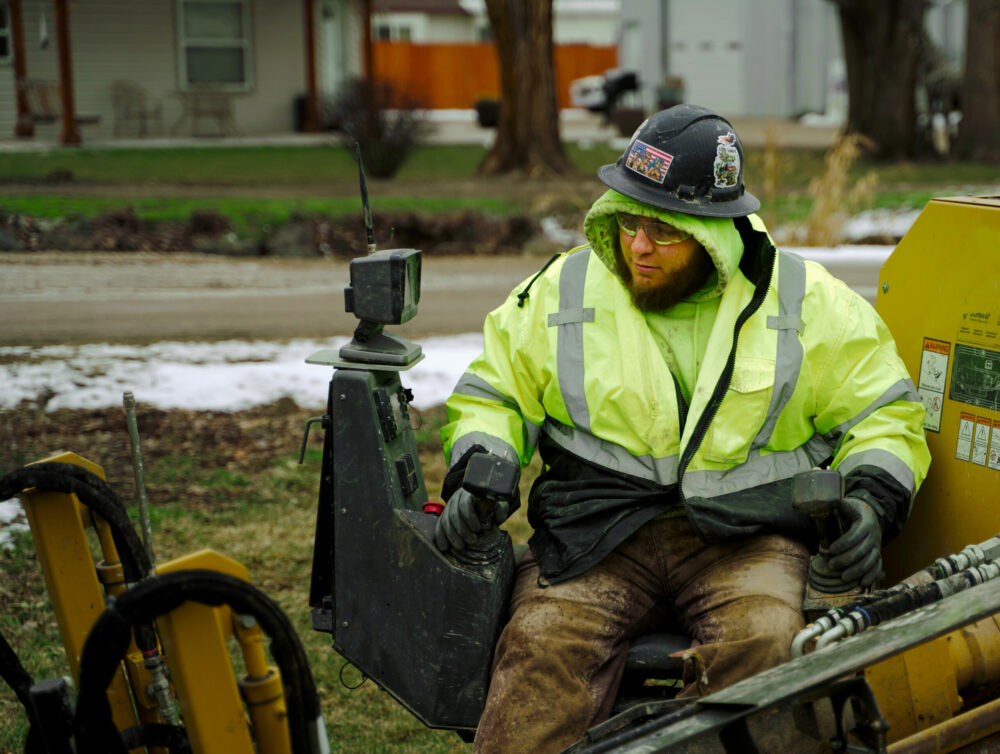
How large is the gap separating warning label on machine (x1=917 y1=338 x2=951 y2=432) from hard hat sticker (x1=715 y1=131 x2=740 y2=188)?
0.69m

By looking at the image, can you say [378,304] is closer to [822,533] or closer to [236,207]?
[822,533]

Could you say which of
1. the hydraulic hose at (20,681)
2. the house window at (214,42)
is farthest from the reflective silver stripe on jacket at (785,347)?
the house window at (214,42)

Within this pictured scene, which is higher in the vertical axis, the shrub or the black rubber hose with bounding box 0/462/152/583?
the shrub

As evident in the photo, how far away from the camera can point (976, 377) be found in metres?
2.92

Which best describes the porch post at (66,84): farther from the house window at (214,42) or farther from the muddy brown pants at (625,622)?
the muddy brown pants at (625,622)

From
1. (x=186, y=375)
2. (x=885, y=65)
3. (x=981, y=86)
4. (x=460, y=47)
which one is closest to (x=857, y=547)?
(x=186, y=375)

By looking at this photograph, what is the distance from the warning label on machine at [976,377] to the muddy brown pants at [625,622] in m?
0.59

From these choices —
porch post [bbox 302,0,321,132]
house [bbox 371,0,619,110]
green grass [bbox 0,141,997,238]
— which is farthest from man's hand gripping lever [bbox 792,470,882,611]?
house [bbox 371,0,619,110]

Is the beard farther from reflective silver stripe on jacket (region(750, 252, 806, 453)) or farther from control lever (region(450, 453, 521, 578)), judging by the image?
control lever (region(450, 453, 521, 578))

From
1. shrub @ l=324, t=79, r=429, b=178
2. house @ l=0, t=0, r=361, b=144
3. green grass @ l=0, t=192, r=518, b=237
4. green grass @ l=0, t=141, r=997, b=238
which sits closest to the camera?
green grass @ l=0, t=192, r=518, b=237

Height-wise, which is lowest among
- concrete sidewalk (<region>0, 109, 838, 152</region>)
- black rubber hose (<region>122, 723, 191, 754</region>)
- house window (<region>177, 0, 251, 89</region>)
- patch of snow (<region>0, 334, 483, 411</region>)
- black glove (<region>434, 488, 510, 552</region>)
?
patch of snow (<region>0, 334, 483, 411</region>)

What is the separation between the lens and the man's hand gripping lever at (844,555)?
98.7 inches

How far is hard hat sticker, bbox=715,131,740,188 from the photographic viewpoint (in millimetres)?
2764

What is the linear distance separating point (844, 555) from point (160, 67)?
69.8 ft
